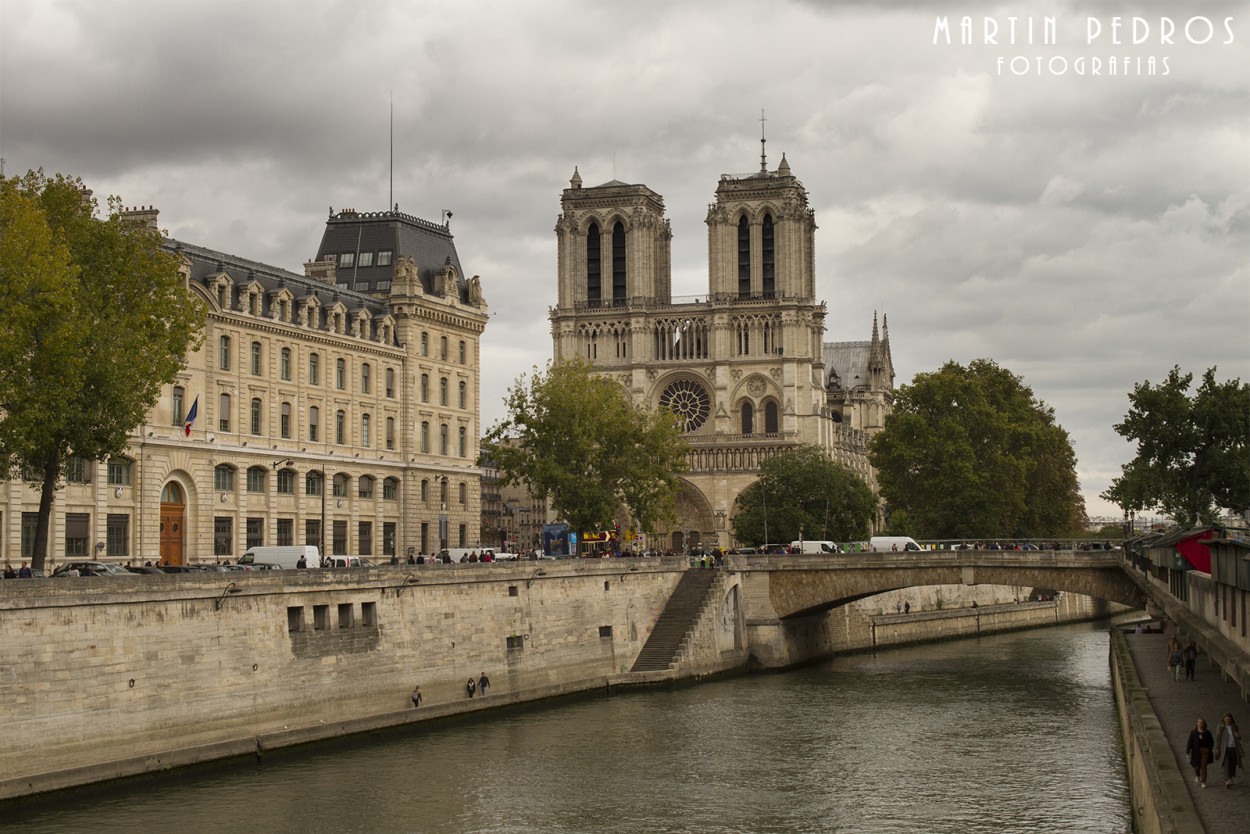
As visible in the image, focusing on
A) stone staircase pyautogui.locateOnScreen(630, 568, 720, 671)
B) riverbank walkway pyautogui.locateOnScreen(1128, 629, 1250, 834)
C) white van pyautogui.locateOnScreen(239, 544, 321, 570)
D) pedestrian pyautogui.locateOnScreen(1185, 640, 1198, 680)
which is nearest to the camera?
riverbank walkway pyautogui.locateOnScreen(1128, 629, 1250, 834)

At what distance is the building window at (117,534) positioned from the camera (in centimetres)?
6291

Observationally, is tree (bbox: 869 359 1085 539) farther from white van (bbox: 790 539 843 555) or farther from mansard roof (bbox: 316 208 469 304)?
mansard roof (bbox: 316 208 469 304)

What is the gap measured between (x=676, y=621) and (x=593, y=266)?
79988 mm

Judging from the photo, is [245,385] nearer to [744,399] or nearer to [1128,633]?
[1128,633]

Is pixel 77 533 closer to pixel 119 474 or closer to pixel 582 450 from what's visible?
pixel 119 474

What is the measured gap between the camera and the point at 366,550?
3041 inches

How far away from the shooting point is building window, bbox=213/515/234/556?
6812cm

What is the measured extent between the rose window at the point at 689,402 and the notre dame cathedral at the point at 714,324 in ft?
0.28

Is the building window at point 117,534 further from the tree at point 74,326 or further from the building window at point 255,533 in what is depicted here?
the tree at point 74,326

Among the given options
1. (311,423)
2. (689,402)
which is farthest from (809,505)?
(311,423)

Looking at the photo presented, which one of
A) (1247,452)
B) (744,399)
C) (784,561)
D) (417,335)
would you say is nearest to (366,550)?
(417,335)

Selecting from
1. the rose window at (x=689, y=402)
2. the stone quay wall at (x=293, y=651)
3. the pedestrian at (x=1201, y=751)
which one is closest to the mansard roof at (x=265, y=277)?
the stone quay wall at (x=293, y=651)

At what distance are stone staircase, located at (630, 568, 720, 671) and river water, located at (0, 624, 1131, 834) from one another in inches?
164

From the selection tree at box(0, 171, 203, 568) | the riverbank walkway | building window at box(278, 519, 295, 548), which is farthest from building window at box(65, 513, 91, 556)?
the riverbank walkway
